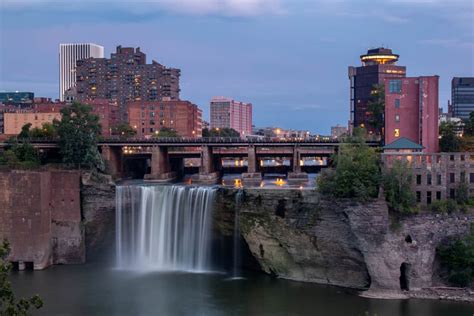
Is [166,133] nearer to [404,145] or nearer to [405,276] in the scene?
[404,145]

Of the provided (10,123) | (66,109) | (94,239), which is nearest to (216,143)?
(66,109)

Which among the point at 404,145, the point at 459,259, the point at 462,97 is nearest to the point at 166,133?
the point at 404,145

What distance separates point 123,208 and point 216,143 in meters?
23.8

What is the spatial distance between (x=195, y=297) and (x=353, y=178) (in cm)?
1647

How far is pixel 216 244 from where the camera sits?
196 feet

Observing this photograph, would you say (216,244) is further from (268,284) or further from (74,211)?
(74,211)

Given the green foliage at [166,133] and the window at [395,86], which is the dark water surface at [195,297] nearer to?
the window at [395,86]

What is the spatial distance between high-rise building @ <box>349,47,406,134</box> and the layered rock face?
8466 centimetres

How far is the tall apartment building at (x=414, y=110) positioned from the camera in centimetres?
6681

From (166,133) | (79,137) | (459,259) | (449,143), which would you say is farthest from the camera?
(166,133)

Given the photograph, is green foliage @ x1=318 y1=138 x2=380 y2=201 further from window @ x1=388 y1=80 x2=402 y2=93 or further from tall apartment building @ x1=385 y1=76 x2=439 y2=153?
window @ x1=388 y1=80 x2=402 y2=93

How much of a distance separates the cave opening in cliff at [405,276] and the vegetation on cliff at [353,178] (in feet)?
20.4

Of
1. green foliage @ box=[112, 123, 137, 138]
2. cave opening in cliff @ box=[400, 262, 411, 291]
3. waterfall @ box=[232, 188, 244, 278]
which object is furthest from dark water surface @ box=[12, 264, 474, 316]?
green foliage @ box=[112, 123, 137, 138]

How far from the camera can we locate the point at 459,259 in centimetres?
4891
